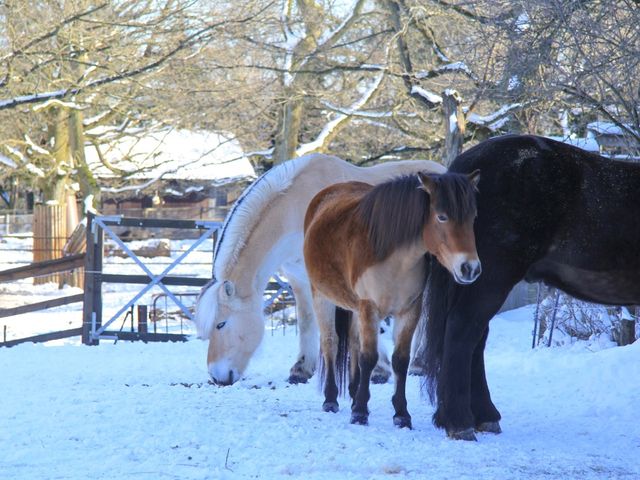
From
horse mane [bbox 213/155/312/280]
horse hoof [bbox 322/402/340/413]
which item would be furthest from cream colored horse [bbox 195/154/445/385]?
horse hoof [bbox 322/402/340/413]

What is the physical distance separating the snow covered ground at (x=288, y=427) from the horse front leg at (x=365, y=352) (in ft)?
0.47

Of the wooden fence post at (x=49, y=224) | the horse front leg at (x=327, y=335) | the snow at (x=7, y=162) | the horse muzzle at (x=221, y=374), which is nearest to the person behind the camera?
the horse front leg at (x=327, y=335)

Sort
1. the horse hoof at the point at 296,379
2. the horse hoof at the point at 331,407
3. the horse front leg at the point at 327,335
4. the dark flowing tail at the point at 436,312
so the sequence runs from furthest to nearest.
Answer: the horse hoof at the point at 296,379 < the horse front leg at the point at 327,335 < the horse hoof at the point at 331,407 < the dark flowing tail at the point at 436,312

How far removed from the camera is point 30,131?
73.9ft

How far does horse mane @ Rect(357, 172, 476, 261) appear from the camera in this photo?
4.89 m

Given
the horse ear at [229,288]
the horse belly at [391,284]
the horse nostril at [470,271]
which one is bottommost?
the horse ear at [229,288]

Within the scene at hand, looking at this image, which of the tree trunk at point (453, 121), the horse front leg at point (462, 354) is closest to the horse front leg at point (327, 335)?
the horse front leg at point (462, 354)

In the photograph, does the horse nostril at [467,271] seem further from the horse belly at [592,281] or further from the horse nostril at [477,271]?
the horse belly at [592,281]

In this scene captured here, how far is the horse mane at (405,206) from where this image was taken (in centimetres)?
489

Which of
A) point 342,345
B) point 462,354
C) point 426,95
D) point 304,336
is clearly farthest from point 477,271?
point 426,95

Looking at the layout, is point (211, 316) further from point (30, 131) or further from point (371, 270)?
point (30, 131)

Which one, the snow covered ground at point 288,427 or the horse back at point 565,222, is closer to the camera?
the snow covered ground at point 288,427

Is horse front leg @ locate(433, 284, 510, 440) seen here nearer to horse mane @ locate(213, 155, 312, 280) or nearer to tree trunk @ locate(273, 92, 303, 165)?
horse mane @ locate(213, 155, 312, 280)

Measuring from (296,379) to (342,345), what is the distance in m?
1.51
